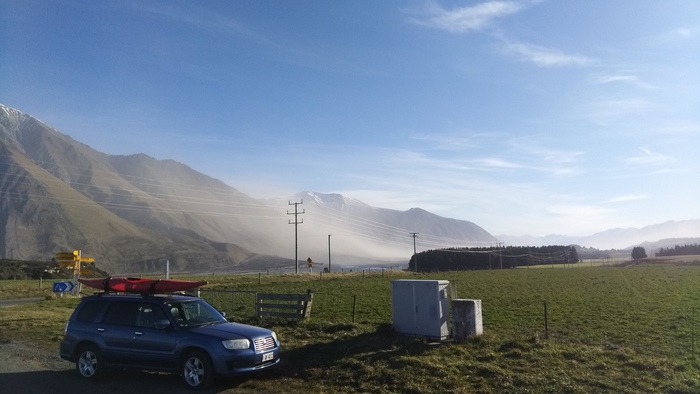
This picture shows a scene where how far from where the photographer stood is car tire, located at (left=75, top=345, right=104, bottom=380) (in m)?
11.6

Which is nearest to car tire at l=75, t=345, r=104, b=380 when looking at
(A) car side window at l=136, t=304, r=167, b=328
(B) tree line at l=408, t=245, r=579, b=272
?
(A) car side window at l=136, t=304, r=167, b=328

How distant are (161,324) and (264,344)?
2201mm

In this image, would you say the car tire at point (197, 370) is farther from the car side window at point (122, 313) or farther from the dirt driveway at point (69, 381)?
the car side window at point (122, 313)

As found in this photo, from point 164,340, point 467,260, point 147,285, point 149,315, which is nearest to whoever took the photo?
point 164,340

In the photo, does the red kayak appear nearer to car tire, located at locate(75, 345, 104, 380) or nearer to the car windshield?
the car windshield

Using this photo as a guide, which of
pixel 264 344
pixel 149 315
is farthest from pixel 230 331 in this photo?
pixel 149 315

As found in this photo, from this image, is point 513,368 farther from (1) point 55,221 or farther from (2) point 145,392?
(1) point 55,221

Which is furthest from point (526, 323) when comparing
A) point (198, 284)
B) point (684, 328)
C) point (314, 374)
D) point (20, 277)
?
point (20, 277)

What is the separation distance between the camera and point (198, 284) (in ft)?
42.0

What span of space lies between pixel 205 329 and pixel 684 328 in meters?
15.0

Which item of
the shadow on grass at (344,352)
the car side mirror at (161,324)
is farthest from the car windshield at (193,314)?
the shadow on grass at (344,352)

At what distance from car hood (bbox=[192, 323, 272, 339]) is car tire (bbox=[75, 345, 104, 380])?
234 centimetres

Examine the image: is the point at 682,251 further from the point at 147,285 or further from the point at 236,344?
the point at 236,344

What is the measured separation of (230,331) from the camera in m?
11.3
